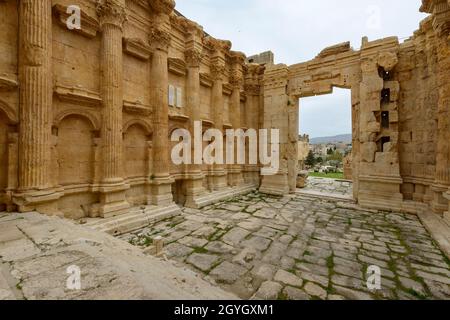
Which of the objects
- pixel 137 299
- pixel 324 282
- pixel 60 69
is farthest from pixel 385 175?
pixel 60 69

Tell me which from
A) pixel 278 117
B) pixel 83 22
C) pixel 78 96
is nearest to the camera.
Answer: pixel 78 96

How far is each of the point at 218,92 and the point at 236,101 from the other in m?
1.60

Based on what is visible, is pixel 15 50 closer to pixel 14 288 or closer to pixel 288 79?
pixel 14 288

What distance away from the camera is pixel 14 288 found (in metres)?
1.79

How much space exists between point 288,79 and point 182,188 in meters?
7.64

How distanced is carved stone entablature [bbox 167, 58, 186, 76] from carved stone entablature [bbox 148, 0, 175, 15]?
1.48 metres

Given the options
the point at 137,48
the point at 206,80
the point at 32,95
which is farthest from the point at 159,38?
the point at 32,95

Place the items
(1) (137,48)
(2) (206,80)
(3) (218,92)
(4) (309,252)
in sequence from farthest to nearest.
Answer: (3) (218,92) → (2) (206,80) → (1) (137,48) → (4) (309,252)

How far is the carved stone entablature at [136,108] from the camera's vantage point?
6101mm

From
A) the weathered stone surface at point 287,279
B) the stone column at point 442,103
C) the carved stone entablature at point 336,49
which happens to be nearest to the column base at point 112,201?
the weathered stone surface at point 287,279

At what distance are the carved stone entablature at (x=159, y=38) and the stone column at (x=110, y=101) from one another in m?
1.16

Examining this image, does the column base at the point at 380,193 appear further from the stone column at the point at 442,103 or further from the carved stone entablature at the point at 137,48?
the carved stone entablature at the point at 137,48

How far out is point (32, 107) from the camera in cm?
418

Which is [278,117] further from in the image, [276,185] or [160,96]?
[160,96]
